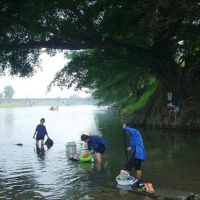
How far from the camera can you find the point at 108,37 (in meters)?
17.5

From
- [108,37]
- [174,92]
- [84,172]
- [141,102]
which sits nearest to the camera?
[84,172]

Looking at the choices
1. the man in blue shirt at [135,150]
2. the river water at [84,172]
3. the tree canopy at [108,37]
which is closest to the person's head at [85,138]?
the river water at [84,172]

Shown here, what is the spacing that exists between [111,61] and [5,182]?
14.5 m

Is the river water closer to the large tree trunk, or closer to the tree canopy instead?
the tree canopy

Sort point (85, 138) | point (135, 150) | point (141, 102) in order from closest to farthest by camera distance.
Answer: point (135, 150), point (85, 138), point (141, 102)

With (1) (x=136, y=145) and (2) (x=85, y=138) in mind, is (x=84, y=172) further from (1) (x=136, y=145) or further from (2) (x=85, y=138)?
(1) (x=136, y=145)

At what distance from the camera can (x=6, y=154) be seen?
15484 millimetres

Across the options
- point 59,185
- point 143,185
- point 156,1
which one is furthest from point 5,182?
point 156,1

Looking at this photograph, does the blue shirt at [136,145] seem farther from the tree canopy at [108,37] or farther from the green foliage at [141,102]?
the green foliage at [141,102]

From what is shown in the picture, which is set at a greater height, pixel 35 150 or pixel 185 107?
pixel 185 107

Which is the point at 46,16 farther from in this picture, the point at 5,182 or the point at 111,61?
the point at 111,61

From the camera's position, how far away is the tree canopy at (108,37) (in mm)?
12133

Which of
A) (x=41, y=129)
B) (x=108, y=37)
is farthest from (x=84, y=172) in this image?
(x=108, y=37)

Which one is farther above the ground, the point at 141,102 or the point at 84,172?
the point at 141,102
